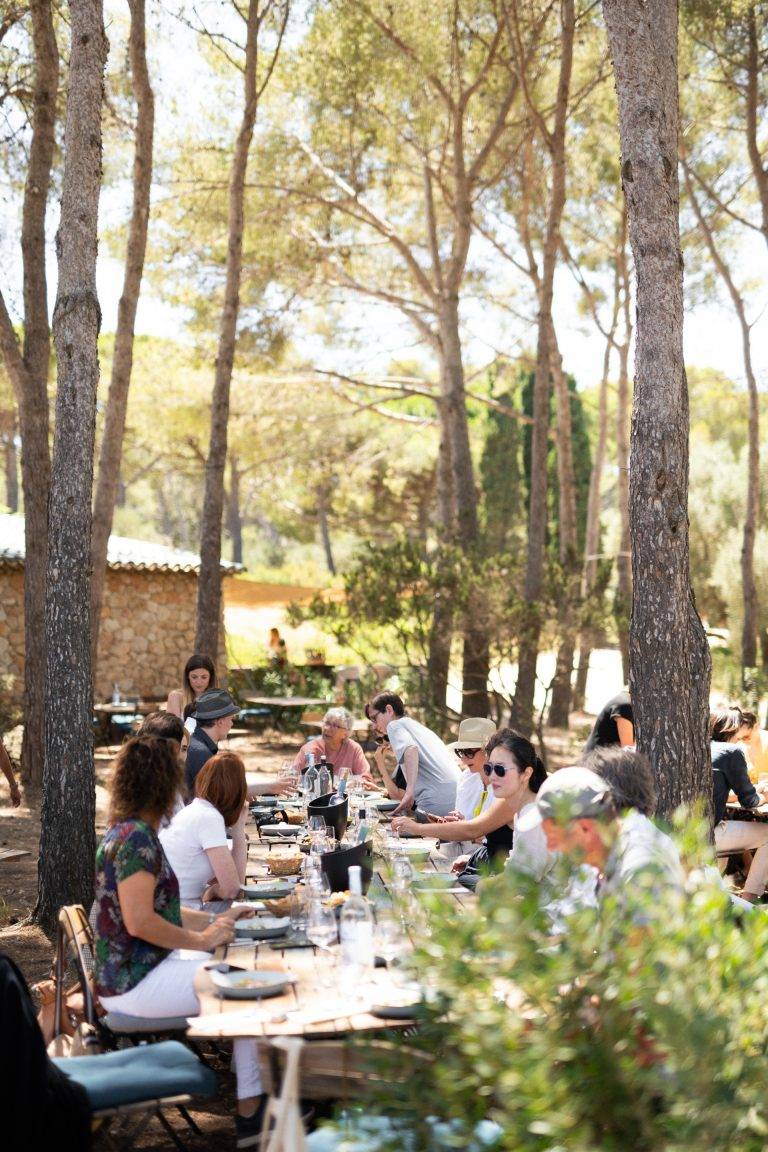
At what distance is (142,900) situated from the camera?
3.52m

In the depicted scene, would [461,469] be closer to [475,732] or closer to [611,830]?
[475,732]

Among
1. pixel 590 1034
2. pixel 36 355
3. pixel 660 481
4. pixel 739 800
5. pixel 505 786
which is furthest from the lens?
pixel 36 355

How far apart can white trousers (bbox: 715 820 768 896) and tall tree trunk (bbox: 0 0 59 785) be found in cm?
623

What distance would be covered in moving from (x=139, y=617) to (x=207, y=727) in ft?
41.3

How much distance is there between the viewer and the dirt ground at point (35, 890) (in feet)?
13.0

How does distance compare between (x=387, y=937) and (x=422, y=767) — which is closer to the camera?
(x=387, y=937)

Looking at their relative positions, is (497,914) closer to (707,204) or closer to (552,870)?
(552,870)

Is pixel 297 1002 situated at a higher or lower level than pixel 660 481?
lower

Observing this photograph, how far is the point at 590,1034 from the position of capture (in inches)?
85.0

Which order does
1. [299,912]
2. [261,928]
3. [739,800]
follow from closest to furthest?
[261,928], [299,912], [739,800]

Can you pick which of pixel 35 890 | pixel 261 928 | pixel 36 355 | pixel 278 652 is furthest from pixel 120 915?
pixel 278 652

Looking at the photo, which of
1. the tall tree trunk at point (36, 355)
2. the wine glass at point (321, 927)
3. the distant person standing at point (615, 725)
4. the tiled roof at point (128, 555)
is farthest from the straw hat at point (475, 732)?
the tiled roof at point (128, 555)

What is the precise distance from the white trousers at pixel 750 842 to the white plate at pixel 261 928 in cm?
339

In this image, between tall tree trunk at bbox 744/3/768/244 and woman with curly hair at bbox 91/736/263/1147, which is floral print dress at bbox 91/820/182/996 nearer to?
woman with curly hair at bbox 91/736/263/1147
